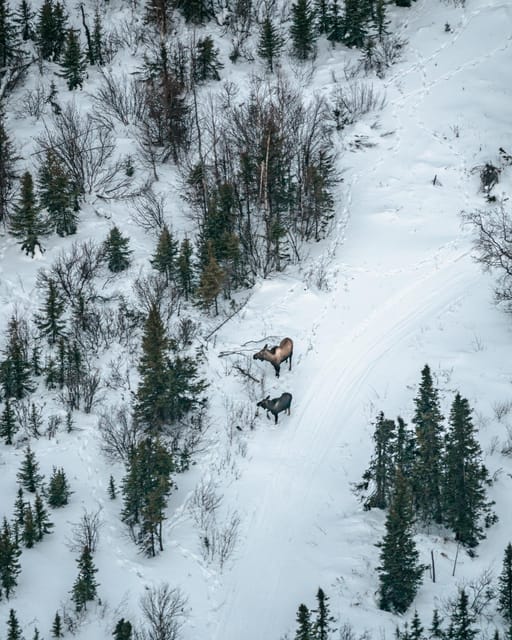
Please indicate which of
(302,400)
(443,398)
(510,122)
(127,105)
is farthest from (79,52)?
(443,398)

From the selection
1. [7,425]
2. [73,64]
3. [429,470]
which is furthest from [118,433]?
[73,64]

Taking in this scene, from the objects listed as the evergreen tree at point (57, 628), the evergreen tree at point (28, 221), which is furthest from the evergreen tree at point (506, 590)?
the evergreen tree at point (28, 221)

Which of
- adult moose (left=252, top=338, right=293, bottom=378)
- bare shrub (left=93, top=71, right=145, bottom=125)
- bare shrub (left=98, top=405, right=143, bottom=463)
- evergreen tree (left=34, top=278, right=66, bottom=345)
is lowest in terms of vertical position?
bare shrub (left=98, top=405, right=143, bottom=463)

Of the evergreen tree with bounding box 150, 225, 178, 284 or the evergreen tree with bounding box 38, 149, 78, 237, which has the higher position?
the evergreen tree with bounding box 38, 149, 78, 237

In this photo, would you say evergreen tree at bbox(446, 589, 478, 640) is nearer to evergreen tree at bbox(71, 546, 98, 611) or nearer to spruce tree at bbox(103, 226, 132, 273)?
evergreen tree at bbox(71, 546, 98, 611)

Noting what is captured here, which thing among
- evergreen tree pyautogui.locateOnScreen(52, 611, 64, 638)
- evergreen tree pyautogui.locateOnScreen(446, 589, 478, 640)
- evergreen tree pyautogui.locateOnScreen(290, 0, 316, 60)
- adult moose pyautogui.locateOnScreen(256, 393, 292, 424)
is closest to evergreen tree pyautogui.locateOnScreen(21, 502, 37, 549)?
evergreen tree pyautogui.locateOnScreen(52, 611, 64, 638)

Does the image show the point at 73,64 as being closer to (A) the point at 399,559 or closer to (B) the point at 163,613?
(B) the point at 163,613

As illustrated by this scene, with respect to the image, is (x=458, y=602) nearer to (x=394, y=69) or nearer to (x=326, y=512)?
(x=326, y=512)
